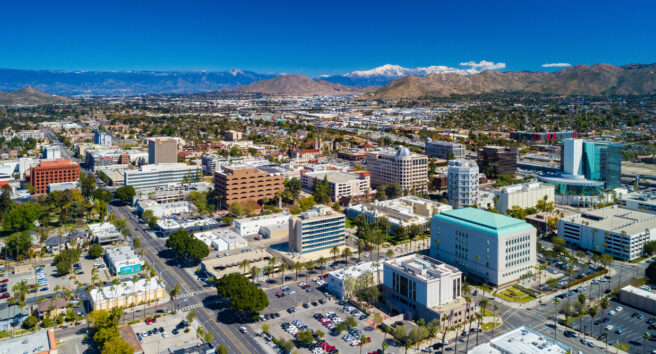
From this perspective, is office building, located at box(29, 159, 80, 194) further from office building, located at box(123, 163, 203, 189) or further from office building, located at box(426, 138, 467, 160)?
office building, located at box(426, 138, 467, 160)

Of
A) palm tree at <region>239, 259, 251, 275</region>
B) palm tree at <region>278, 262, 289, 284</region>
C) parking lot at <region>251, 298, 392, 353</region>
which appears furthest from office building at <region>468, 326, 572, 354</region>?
palm tree at <region>239, 259, 251, 275</region>

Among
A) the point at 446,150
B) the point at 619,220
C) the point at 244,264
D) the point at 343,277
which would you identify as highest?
the point at 446,150

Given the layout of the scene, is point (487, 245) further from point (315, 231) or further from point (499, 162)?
point (499, 162)

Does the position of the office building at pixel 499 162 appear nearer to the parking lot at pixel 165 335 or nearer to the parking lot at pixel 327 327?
the parking lot at pixel 327 327

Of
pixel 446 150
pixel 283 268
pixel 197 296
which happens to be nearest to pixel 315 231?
pixel 283 268

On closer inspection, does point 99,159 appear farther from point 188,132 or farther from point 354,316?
point 354,316

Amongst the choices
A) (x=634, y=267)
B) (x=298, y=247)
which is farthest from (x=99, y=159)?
(x=634, y=267)

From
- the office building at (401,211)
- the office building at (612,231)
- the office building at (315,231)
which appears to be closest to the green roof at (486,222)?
the office building at (401,211)
